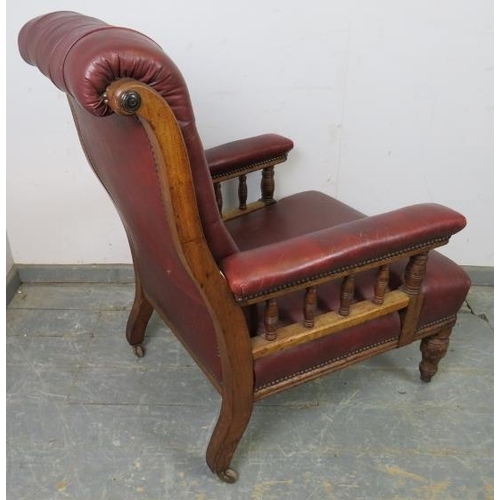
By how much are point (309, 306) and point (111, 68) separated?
25.3 inches

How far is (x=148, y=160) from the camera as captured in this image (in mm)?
875

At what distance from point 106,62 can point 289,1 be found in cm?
104

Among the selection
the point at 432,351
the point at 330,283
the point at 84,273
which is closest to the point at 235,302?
the point at 330,283

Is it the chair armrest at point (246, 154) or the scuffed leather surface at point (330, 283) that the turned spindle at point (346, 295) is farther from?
the chair armrest at point (246, 154)

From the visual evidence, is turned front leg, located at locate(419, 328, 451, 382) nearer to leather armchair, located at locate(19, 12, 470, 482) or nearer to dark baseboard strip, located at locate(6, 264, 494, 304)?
leather armchair, located at locate(19, 12, 470, 482)

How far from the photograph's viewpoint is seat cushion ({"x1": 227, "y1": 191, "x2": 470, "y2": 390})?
3.95ft

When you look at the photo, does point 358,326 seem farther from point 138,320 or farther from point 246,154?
point 138,320

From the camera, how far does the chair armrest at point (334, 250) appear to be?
990mm

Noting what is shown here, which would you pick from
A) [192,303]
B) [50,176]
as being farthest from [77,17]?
[50,176]

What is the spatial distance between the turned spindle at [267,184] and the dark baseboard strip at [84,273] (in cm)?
70

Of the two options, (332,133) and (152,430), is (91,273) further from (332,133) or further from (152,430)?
(332,133)

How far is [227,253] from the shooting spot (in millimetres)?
1022

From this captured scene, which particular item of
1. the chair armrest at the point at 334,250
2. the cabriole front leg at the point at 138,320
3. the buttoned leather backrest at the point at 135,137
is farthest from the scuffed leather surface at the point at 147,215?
the cabriole front leg at the point at 138,320

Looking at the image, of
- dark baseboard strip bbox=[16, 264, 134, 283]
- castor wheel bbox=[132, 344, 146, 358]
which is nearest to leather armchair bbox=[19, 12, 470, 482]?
castor wheel bbox=[132, 344, 146, 358]
